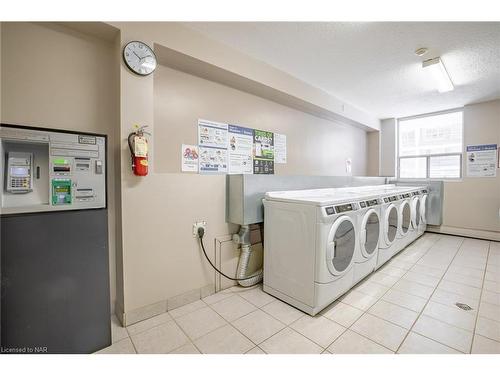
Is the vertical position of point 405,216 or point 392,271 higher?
point 405,216

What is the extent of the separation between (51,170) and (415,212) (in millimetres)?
4787

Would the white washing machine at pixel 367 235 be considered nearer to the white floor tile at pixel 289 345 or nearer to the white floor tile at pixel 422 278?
the white floor tile at pixel 422 278

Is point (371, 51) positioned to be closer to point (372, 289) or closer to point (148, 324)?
point (372, 289)

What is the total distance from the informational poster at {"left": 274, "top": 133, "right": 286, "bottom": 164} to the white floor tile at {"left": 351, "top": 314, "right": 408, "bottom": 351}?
2000 mm

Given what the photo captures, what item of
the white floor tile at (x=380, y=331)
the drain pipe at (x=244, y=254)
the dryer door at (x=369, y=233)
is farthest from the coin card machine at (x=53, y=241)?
the dryer door at (x=369, y=233)

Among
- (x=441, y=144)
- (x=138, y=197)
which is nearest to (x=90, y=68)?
(x=138, y=197)

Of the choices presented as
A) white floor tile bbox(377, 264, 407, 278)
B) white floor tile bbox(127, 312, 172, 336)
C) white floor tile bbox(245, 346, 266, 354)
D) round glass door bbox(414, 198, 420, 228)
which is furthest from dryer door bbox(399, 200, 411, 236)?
white floor tile bbox(127, 312, 172, 336)

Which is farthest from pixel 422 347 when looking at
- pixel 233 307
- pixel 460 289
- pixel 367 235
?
pixel 233 307

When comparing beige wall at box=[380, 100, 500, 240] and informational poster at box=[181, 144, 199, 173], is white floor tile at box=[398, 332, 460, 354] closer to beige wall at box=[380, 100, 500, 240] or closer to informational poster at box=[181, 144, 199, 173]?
informational poster at box=[181, 144, 199, 173]

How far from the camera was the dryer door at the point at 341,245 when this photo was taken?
6.10 feet

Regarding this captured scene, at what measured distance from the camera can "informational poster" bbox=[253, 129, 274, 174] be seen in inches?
109

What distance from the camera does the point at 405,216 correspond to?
3387mm

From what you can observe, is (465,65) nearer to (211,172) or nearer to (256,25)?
(256,25)

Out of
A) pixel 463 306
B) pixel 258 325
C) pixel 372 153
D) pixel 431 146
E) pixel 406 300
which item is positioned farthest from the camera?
pixel 372 153
